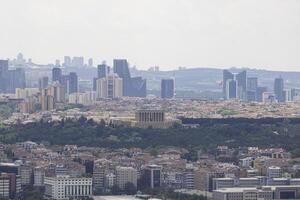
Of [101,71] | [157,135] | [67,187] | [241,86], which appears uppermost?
[101,71]

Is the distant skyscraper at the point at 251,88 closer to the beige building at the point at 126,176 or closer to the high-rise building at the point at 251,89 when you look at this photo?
the high-rise building at the point at 251,89

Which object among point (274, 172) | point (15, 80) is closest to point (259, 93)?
point (15, 80)

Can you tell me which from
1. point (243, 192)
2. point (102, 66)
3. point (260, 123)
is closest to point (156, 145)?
point (260, 123)

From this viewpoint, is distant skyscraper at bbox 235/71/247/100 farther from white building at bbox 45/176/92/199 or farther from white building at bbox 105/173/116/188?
white building at bbox 45/176/92/199

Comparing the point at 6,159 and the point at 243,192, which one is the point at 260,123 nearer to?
the point at 6,159

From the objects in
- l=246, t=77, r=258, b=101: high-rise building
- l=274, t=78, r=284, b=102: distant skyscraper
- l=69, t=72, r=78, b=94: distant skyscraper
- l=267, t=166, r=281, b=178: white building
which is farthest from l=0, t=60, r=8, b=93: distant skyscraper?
l=267, t=166, r=281, b=178: white building

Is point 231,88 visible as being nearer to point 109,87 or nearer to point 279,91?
point 279,91
